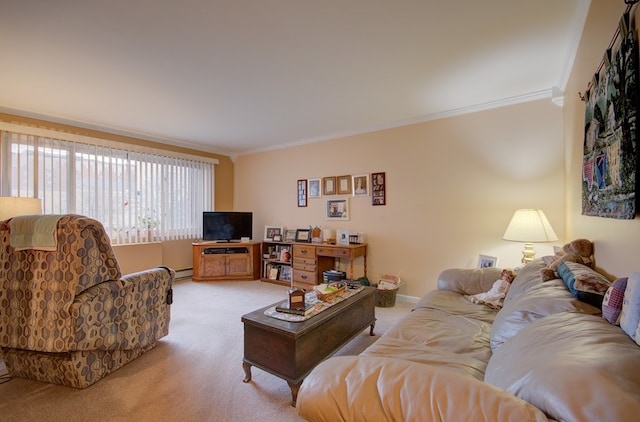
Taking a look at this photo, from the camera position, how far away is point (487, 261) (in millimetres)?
3113

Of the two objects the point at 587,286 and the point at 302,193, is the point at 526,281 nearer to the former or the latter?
the point at 587,286

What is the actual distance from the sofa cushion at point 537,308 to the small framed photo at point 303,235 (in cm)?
328

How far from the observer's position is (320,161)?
4.62 m

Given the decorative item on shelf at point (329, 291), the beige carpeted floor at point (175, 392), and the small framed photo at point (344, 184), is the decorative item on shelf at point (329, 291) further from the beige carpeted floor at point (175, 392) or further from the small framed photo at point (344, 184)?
the small framed photo at point (344, 184)

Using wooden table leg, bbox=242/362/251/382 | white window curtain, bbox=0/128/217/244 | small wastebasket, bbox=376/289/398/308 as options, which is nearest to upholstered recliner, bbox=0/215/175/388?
wooden table leg, bbox=242/362/251/382

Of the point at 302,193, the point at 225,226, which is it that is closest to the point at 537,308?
the point at 302,193

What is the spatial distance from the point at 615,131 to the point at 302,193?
13.1ft

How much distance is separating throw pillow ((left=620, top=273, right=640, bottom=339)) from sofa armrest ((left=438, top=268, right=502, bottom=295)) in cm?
162

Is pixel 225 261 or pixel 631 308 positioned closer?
pixel 631 308

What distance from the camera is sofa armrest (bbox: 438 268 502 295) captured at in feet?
8.00

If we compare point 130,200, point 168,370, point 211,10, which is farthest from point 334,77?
point 130,200

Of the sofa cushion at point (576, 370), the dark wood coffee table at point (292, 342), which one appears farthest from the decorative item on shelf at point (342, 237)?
the sofa cushion at point (576, 370)

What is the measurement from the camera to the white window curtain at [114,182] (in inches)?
136

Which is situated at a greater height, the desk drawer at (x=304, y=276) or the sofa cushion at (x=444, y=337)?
the sofa cushion at (x=444, y=337)
